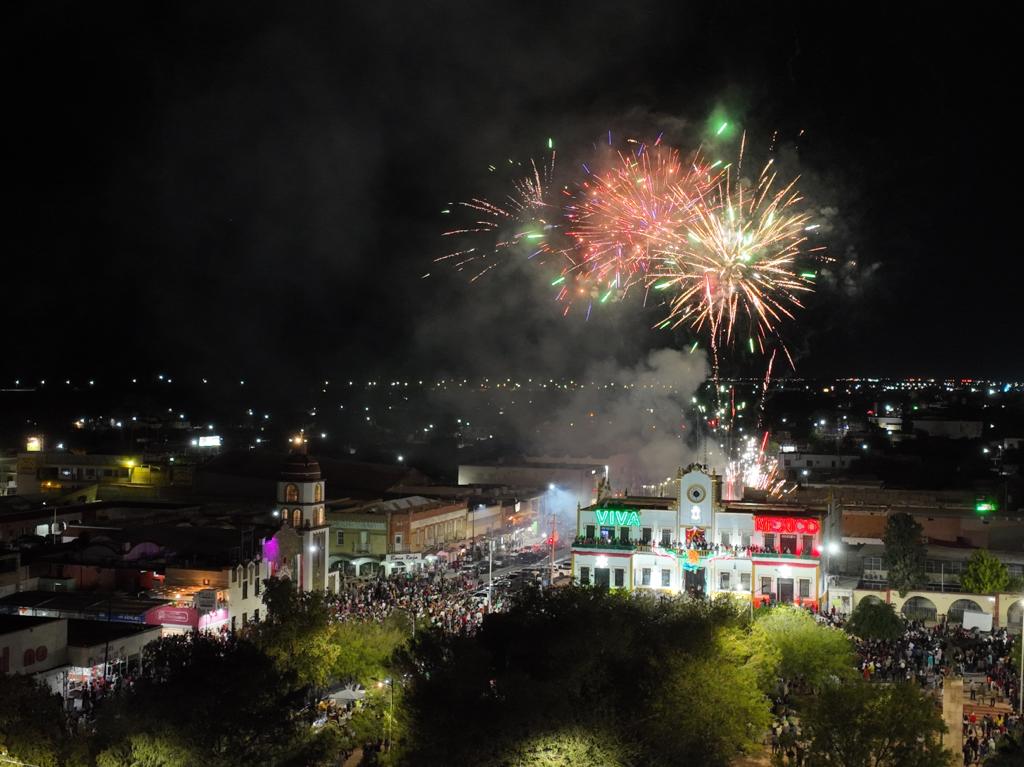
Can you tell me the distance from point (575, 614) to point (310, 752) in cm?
580

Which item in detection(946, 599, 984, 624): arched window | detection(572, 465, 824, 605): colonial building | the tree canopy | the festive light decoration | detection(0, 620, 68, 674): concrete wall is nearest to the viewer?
the tree canopy

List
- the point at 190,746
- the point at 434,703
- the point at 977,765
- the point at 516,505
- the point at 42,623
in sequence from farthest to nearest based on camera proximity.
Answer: the point at 516,505
the point at 42,623
the point at 977,765
the point at 434,703
the point at 190,746

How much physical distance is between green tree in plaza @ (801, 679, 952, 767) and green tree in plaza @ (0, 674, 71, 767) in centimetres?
1173

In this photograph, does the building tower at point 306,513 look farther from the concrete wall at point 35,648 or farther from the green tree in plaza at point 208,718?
the green tree in plaza at point 208,718

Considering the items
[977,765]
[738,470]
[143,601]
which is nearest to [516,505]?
→ [738,470]

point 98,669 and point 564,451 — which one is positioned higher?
point 564,451

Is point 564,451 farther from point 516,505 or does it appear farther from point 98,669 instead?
point 98,669

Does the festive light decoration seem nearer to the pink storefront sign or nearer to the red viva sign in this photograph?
the red viva sign

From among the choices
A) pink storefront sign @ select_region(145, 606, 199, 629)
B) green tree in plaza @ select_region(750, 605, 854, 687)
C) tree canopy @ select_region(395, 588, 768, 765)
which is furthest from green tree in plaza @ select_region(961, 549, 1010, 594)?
pink storefront sign @ select_region(145, 606, 199, 629)

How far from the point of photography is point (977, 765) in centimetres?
1980

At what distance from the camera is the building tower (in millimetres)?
36531

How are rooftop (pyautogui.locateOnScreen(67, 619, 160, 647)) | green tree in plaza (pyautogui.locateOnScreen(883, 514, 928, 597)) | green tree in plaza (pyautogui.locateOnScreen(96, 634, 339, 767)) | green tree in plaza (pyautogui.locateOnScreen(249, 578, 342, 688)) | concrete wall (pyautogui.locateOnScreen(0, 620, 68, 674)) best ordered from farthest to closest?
green tree in plaza (pyautogui.locateOnScreen(883, 514, 928, 597)) < rooftop (pyautogui.locateOnScreen(67, 619, 160, 647)) < concrete wall (pyautogui.locateOnScreen(0, 620, 68, 674)) < green tree in plaza (pyautogui.locateOnScreen(249, 578, 342, 688)) < green tree in plaza (pyautogui.locateOnScreen(96, 634, 339, 767))

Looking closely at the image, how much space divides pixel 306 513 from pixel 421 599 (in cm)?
628

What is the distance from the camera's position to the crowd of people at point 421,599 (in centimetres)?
2897
